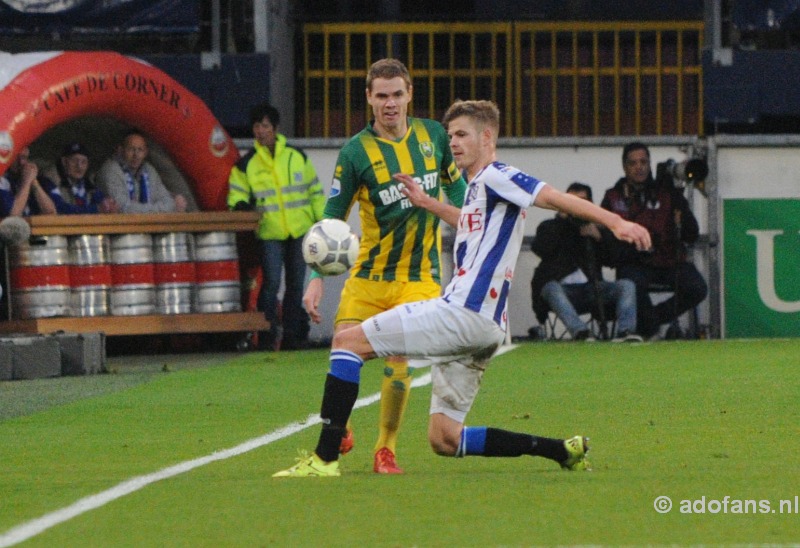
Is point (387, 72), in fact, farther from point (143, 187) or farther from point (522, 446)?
point (143, 187)

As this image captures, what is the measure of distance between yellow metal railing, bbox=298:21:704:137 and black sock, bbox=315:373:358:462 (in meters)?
14.5

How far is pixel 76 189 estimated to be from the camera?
16438mm

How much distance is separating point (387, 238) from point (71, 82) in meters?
8.09

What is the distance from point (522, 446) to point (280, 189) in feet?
30.6

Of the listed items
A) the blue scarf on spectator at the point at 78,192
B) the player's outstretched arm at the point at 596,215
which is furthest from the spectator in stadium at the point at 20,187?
the player's outstretched arm at the point at 596,215

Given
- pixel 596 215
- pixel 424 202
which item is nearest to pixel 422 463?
pixel 424 202

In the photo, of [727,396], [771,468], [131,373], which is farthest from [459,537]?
[131,373]

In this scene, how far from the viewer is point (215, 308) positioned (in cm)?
1648

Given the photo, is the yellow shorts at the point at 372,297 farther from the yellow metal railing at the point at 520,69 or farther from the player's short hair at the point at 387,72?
the yellow metal railing at the point at 520,69

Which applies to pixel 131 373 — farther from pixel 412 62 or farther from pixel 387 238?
pixel 412 62

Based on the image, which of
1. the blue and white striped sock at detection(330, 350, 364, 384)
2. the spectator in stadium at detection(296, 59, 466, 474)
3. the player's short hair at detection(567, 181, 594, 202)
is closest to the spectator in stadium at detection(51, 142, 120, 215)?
the player's short hair at detection(567, 181, 594, 202)

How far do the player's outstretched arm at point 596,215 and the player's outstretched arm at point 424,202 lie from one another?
657 mm

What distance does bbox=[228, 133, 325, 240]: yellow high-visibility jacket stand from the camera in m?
16.6

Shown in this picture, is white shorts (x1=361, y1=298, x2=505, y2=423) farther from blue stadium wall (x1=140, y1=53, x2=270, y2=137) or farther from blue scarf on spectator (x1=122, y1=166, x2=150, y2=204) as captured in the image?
blue stadium wall (x1=140, y1=53, x2=270, y2=137)
